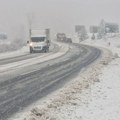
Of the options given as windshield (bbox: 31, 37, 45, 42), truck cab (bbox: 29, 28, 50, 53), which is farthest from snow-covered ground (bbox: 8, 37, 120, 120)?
windshield (bbox: 31, 37, 45, 42)

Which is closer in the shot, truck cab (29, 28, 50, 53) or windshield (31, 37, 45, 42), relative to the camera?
truck cab (29, 28, 50, 53)

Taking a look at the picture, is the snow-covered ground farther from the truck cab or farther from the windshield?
the windshield

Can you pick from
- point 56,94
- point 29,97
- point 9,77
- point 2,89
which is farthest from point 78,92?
point 9,77

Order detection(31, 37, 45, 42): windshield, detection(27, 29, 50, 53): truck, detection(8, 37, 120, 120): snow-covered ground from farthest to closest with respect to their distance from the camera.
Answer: detection(31, 37, 45, 42): windshield, detection(27, 29, 50, 53): truck, detection(8, 37, 120, 120): snow-covered ground

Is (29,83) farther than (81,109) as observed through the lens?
Yes

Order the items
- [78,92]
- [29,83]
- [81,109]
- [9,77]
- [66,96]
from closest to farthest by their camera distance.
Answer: [81,109] < [66,96] < [78,92] < [29,83] < [9,77]

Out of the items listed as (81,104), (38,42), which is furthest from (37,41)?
(81,104)

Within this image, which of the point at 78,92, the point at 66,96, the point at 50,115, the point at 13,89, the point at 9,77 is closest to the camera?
the point at 50,115

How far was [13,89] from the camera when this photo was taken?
16344mm

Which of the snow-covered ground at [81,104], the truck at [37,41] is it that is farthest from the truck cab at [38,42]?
the snow-covered ground at [81,104]

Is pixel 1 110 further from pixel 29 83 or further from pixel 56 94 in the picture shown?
pixel 29 83

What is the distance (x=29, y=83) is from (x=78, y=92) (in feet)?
12.5

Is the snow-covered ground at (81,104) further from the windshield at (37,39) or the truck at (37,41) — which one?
the windshield at (37,39)

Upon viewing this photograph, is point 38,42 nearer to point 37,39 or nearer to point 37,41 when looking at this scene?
point 37,41
